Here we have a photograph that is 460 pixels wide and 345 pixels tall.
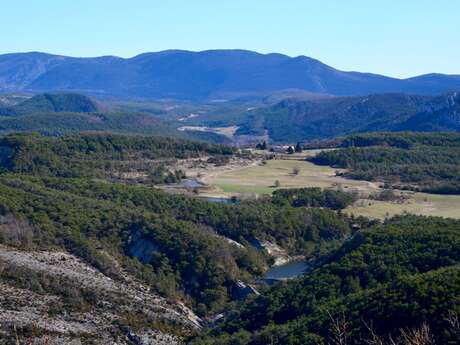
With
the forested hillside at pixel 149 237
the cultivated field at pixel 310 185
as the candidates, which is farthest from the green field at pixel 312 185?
the forested hillside at pixel 149 237

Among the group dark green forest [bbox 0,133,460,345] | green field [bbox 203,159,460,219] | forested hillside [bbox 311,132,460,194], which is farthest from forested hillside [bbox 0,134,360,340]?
forested hillside [bbox 311,132,460,194]

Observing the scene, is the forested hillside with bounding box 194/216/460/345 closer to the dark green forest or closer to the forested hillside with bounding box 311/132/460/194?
the dark green forest

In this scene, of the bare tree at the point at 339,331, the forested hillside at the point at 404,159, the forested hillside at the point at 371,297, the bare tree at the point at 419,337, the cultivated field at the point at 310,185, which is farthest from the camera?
the forested hillside at the point at 404,159

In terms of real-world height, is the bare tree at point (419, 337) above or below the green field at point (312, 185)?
above

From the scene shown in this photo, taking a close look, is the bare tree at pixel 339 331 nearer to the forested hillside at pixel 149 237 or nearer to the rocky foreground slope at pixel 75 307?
the rocky foreground slope at pixel 75 307

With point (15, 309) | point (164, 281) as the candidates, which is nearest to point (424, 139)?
point (164, 281)

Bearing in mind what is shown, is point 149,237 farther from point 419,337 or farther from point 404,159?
point 404,159

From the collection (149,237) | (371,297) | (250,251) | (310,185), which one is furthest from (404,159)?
(371,297)
